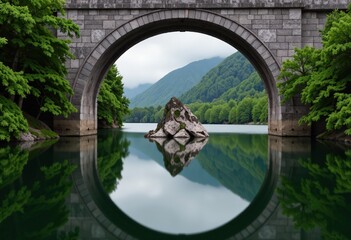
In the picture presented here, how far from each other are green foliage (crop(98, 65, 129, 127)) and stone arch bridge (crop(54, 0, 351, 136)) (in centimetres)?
1008

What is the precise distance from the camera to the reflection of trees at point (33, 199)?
10.7 feet

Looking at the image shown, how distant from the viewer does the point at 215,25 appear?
1856cm

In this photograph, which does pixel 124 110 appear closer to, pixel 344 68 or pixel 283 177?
pixel 344 68

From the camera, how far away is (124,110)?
39.3 metres

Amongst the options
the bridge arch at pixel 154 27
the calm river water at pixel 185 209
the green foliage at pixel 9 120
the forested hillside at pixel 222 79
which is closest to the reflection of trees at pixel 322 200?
the calm river water at pixel 185 209

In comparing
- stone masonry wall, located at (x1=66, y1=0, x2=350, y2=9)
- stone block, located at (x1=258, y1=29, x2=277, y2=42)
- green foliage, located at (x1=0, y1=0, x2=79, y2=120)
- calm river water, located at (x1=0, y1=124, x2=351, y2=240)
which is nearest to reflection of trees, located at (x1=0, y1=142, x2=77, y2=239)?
calm river water, located at (x1=0, y1=124, x2=351, y2=240)

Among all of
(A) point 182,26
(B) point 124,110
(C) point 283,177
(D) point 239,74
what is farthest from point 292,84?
(D) point 239,74

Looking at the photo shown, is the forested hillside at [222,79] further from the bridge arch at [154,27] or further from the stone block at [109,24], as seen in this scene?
the stone block at [109,24]

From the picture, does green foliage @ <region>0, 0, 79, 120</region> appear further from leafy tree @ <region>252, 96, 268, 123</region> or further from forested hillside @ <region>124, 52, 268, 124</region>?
leafy tree @ <region>252, 96, 268, 123</region>

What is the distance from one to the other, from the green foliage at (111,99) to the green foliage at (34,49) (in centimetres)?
1284

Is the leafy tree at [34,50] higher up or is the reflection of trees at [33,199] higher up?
the leafy tree at [34,50]

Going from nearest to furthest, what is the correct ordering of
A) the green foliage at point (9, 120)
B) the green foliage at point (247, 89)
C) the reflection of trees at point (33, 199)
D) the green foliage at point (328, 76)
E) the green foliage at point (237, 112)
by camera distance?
the reflection of trees at point (33, 199) → the green foliage at point (9, 120) → the green foliage at point (328, 76) → the green foliage at point (237, 112) → the green foliage at point (247, 89)

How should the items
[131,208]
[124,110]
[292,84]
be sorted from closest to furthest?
[131,208] < [292,84] < [124,110]

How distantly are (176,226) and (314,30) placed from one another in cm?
1733
